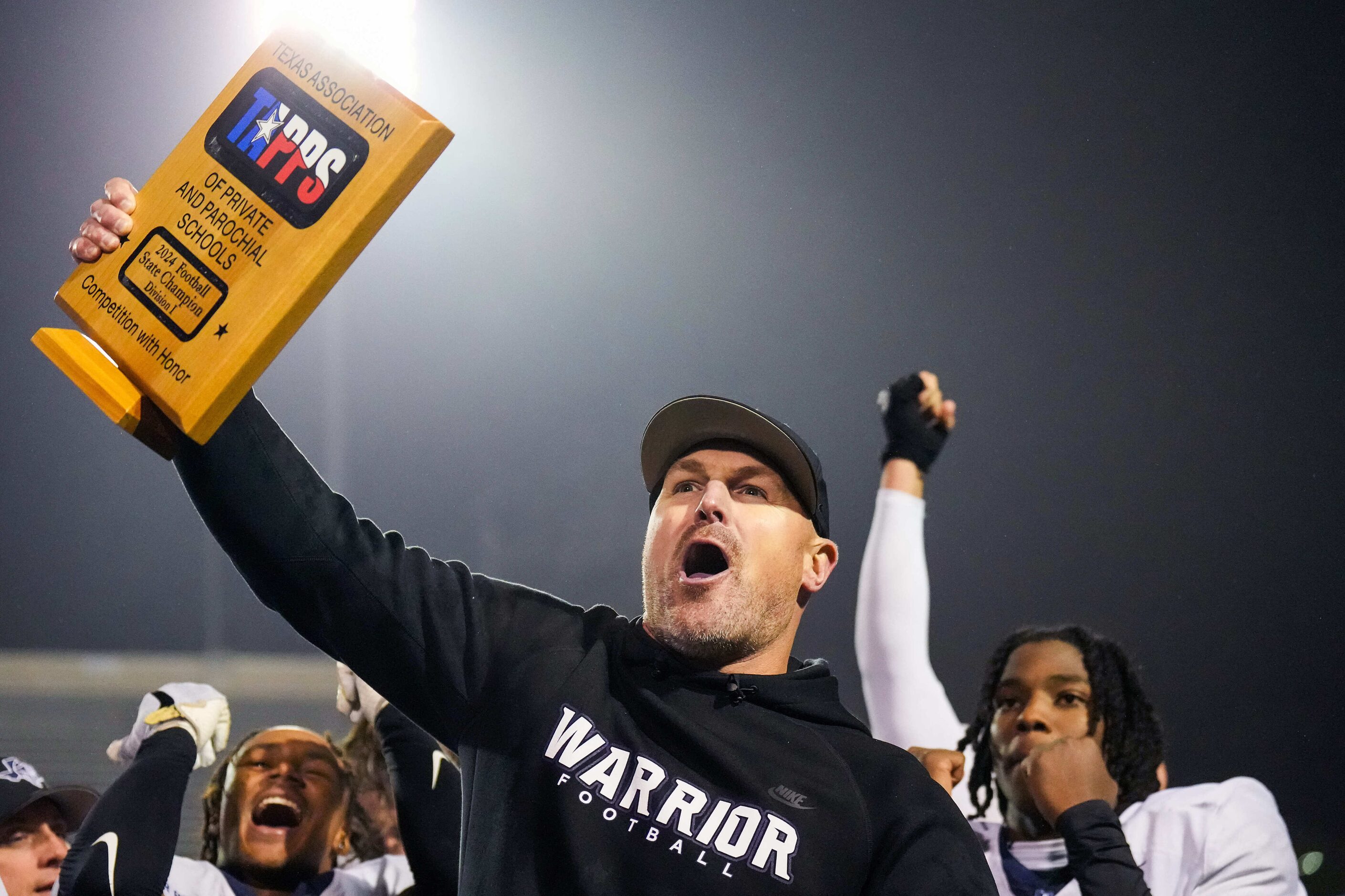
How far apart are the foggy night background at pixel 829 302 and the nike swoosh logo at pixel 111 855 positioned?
1.22 metres

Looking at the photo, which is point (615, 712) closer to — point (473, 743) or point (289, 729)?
point (473, 743)

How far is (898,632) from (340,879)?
1268mm

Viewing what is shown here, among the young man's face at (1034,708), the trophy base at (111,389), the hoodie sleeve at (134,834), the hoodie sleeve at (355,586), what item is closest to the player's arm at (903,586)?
the young man's face at (1034,708)

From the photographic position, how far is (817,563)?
140cm

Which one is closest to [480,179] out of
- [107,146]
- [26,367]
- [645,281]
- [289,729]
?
[645,281]

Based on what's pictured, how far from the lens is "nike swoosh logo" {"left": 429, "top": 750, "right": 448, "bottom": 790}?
6.23 ft

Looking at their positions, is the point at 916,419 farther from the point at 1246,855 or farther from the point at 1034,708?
the point at 1246,855

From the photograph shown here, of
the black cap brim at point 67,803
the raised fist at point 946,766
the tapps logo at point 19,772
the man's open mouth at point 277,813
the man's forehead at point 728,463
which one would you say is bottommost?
the tapps logo at point 19,772

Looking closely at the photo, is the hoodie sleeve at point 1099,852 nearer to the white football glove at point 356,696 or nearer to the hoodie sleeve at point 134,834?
the white football glove at point 356,696

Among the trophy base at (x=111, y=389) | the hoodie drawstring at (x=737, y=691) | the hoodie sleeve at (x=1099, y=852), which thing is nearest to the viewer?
the trophy base at (x=111, y=389)

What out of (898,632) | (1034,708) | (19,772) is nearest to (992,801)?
(1034,708)

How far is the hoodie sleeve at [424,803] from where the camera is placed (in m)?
1.84

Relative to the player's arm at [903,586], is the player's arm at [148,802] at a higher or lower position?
lower

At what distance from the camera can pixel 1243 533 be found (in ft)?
9.46
